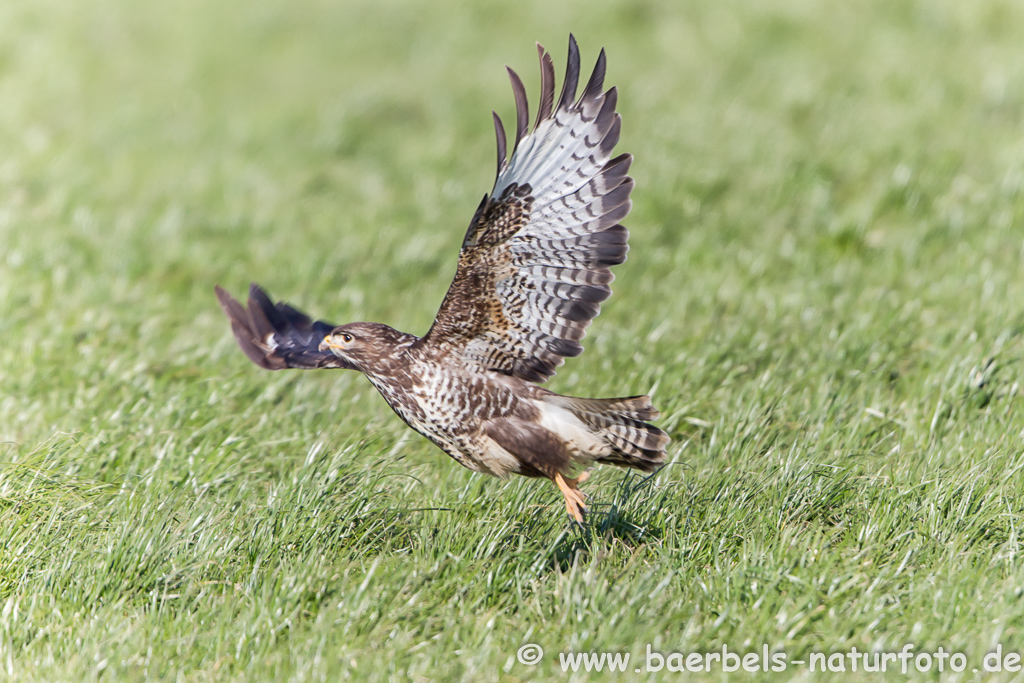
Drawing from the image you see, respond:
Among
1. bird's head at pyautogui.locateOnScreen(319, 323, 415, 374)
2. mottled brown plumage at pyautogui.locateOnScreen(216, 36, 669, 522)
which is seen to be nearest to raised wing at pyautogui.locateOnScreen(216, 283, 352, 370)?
bird's head at pyautogui.locateOnScreen(319, 323, 415, 374)

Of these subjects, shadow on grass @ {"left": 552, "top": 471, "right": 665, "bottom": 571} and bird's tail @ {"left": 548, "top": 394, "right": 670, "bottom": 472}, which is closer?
shadow on grass @ {"left": 552, "top": 471, "right": 665, "bottom": 571}

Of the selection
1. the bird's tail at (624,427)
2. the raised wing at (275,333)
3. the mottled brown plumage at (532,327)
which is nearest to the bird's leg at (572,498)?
the mottled brown plumage at (532,327)

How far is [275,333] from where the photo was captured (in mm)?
5160

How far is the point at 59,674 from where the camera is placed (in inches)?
140

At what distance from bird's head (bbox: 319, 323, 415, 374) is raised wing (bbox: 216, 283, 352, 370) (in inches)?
12.3

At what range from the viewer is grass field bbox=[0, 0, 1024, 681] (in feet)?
12.3

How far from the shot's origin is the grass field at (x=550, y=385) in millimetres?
3740

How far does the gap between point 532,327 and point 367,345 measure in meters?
0.70

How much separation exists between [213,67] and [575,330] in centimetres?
960

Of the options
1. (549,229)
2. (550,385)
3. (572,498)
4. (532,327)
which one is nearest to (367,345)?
(532,327)

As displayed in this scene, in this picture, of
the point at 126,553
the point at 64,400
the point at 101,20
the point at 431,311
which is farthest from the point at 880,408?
the point at 101,20

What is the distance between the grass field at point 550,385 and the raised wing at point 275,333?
454 millimetres

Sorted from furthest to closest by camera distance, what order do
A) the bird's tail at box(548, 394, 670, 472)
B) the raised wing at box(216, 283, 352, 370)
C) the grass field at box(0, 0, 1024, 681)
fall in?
the raised wing at box(216, 283, 352, 370) < the bird's tail at box(548, 394, 670, 472) < the grass field at box(0, 0, 1024, 681)

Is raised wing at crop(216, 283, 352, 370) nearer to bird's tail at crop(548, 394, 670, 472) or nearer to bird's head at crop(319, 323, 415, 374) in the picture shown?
bird's head at crop(319, 323, 415, 374)
